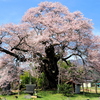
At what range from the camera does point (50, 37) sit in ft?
68.2

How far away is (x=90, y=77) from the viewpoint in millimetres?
23062

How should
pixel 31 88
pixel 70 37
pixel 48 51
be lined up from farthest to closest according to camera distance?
pixel 48 51 → pixel 70 37 → pixel 31 88

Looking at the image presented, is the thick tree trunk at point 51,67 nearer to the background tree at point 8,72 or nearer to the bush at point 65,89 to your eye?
the background tree at point 8,72

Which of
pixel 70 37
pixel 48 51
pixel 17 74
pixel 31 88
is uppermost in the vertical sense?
pixel 70 37

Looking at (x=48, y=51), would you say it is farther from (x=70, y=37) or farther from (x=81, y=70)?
(x=81, y=70)

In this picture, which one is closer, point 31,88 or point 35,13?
point 31,88

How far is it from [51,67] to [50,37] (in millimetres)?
3979

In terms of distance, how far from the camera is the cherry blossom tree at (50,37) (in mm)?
20250

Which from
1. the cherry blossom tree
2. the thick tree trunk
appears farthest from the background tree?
the thick tree trunk

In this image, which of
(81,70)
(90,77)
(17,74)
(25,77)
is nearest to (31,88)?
(17,74)

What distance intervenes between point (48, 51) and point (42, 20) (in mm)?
3976

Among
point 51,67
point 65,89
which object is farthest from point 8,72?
point 65,89

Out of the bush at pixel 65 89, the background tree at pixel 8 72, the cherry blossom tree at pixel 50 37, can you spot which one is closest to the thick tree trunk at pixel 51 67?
the cherry blossom tree at pixel 50 37

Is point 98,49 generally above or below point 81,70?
above
